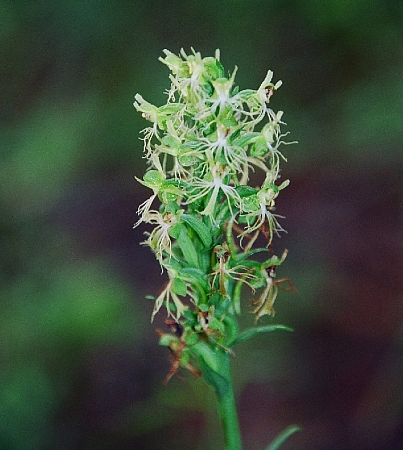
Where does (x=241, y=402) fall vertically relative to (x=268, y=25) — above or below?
below

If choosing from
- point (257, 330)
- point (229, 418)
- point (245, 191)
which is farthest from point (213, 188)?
point (229, 418)

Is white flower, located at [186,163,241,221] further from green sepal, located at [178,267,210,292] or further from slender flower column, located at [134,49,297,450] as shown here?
green sepal, located at [178,267,210,292]

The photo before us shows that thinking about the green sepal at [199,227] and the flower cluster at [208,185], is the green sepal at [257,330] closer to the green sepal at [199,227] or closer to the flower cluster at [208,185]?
the flower cluster at [208,185]

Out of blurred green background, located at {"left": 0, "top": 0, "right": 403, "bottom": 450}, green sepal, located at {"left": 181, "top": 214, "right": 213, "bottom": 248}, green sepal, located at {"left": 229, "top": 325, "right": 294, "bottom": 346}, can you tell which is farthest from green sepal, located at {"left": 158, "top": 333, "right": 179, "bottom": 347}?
blurred green background, located at {"left": 0, "top": 0, "right": 403, "bottom": 450}

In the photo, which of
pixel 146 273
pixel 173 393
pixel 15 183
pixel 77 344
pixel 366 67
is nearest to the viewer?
pixel 173 393

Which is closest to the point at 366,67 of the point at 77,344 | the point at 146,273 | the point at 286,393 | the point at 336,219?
the point at 336,219

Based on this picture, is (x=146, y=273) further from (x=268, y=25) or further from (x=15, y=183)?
(x=268, y=25)
